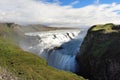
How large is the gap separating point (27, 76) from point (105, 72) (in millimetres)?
93214

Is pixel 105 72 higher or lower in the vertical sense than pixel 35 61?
lower

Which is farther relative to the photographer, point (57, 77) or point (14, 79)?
point (57, 77)

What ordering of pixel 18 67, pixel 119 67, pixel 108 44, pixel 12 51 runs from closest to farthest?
pixel 18 67 < pixel 12 51 < pixel 119 67 < pixel 108 44

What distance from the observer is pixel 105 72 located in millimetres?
182000

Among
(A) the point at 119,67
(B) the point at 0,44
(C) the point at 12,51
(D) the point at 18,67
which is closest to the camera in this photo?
(D) the point at 18,67

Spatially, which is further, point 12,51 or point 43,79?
point 12,51

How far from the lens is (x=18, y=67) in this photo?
105 meters

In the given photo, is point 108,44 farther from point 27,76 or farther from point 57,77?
point 27,76

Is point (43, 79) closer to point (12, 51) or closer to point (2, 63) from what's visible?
point (2, 63)

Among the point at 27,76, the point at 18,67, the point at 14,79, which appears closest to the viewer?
the point at 14,79

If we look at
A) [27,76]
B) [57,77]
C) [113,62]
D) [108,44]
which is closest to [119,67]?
[113,62]

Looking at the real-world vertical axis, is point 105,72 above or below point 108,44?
below

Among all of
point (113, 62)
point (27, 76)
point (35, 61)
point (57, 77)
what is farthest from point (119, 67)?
point (27, 76)

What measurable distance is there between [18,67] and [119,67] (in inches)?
3135
